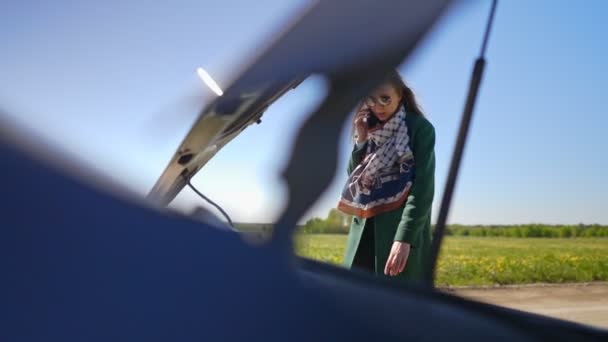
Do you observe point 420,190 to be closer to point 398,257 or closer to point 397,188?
point 397,188

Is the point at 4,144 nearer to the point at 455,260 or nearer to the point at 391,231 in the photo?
the point at 391,231

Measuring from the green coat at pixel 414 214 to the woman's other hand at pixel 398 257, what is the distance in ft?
0.07

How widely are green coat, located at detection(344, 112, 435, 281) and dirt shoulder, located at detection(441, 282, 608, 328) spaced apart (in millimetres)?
4452

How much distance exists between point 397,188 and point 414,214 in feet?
0.41

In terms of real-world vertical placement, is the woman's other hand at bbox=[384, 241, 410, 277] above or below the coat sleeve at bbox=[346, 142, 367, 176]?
below

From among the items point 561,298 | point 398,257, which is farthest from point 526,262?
point 398,257

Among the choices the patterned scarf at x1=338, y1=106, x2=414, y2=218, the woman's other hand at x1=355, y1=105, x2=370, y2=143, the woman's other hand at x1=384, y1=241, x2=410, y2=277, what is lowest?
the woman's other hand at x1=384, y1=241, x2=410, y2=277

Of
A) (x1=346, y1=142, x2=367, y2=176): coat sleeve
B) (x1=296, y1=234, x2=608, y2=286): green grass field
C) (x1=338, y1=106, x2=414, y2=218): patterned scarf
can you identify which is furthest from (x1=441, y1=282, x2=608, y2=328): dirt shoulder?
(x1=346, y1=142, x2=367, y2=176): coat sleeve

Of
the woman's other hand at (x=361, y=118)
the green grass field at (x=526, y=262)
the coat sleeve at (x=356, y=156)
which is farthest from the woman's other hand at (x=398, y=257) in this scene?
the green grass field at (x=526, y=262)

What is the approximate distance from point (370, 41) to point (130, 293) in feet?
1.29

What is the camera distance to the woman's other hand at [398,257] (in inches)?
106

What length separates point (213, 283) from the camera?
707 millimetres

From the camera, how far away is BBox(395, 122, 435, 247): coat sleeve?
253 centimetres

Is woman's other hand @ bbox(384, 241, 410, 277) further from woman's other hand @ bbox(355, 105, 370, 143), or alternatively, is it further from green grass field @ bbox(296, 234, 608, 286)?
green grass field @ bbox(296, 234, 608, 286)
